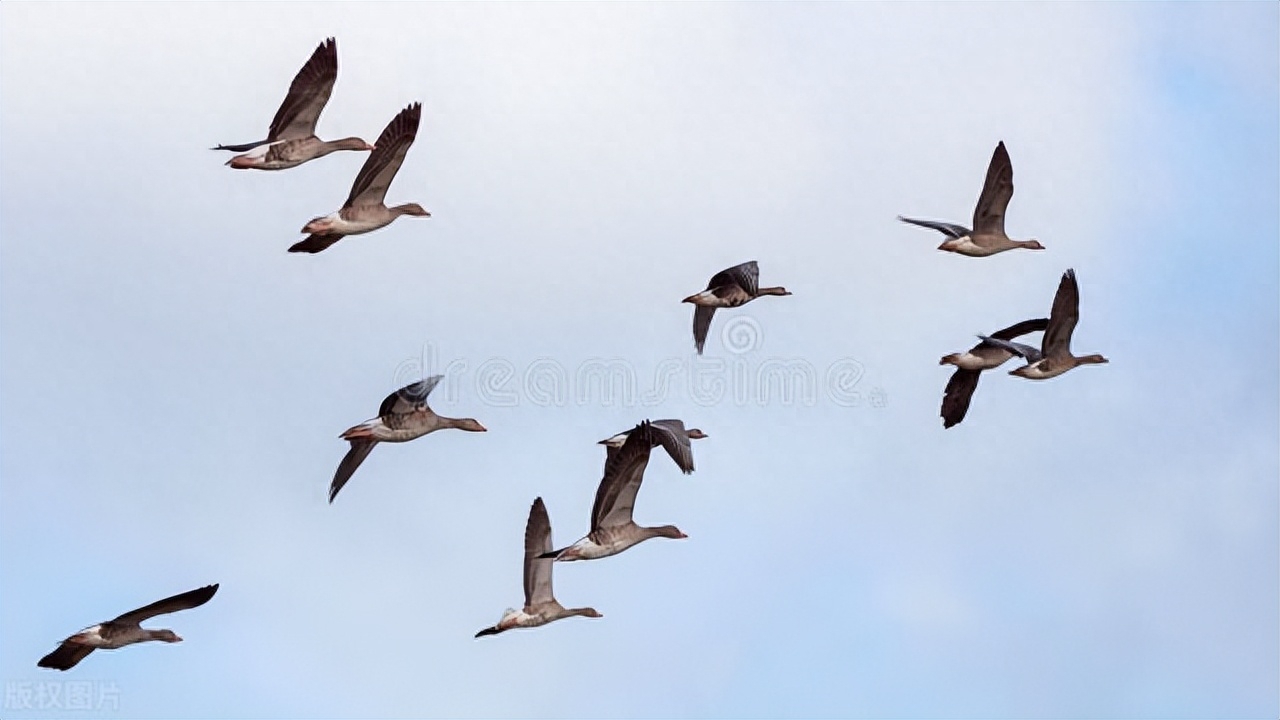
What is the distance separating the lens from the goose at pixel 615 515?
34225 mm

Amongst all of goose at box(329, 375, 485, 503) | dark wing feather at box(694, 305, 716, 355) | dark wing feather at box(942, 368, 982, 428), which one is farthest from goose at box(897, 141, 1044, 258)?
goose at box(329, 375, 485, 503)

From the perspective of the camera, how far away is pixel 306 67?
117ft

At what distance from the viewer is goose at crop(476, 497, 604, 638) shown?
37.0 meters

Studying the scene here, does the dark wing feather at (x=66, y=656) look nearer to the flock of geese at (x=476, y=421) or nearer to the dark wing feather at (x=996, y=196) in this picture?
the flock of geese at (x=476, y=421)

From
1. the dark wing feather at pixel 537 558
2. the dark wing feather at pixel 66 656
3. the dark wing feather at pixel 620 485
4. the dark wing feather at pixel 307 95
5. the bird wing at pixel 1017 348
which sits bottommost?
the dark wing feather at pixel 66 656

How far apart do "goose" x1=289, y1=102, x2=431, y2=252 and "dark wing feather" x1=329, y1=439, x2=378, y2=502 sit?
140 inches

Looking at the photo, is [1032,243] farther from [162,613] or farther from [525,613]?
[162,613]

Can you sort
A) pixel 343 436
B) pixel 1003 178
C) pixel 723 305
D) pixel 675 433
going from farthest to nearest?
pixel 723 305
pixel 1003 178
pixel 343 436
pixel 675 433

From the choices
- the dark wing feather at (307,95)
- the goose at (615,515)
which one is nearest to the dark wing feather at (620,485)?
the goose at (615,515)

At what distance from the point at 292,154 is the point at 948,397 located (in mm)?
11247

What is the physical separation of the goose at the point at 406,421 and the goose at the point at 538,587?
1605mm

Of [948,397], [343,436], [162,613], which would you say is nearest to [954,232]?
[948,397]

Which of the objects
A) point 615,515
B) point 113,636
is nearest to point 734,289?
point 615,515

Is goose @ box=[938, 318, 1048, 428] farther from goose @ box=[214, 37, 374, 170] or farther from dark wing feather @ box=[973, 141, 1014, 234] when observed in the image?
goose @ box=[214, 37, 374, 170]
